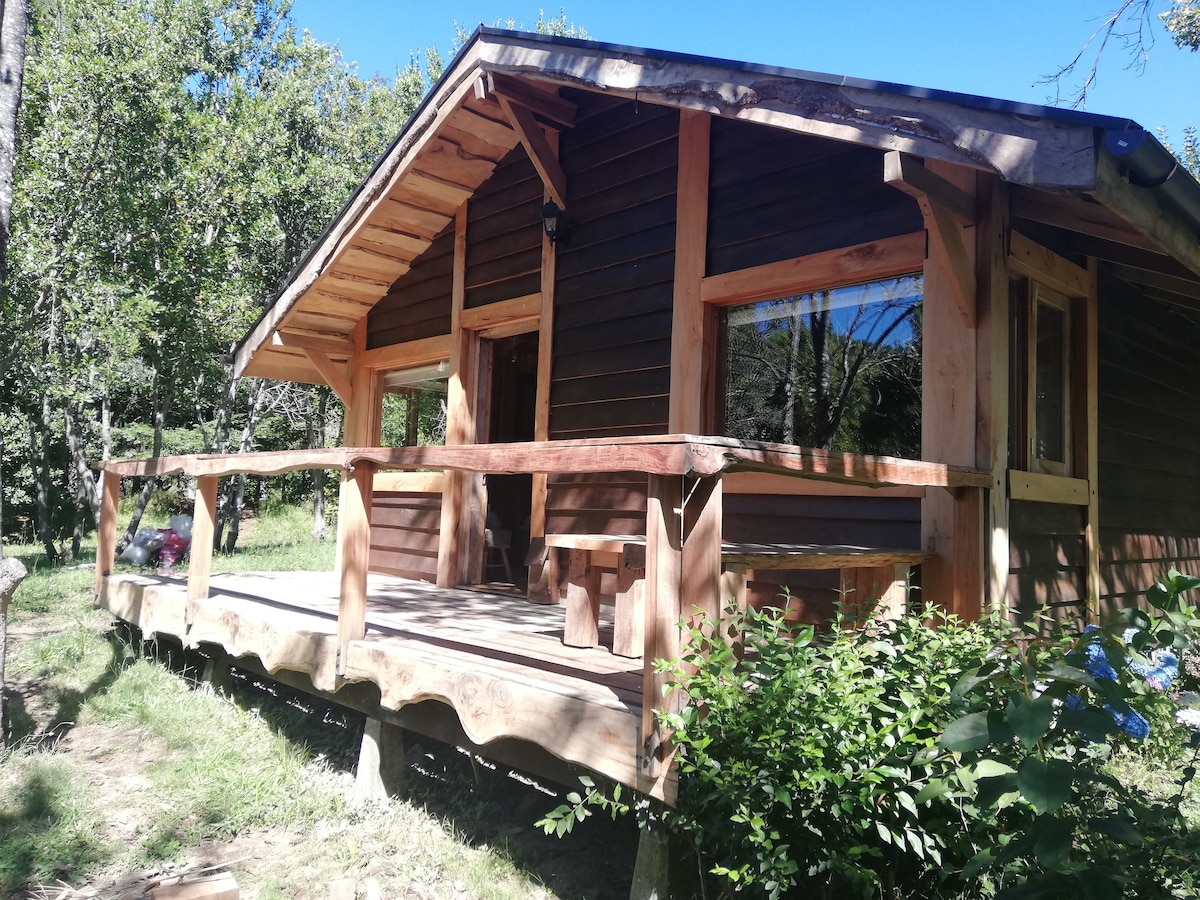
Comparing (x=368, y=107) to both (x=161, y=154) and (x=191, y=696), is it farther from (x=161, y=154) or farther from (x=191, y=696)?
(x=191, y=696)

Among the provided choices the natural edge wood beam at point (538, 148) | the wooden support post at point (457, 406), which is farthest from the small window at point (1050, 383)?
the wooden support post at point (457, 406)

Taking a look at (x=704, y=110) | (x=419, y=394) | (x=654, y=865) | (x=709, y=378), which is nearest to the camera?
(x=654, y=865)

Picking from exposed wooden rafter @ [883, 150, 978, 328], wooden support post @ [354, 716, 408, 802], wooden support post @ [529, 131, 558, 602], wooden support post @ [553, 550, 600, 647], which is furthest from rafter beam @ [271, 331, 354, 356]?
exposed wooden rafter @ [883, 150, 978, 328]

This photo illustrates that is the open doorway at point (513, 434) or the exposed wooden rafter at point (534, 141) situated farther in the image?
the open doorway at point (513, 434)

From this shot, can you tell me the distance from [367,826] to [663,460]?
2.46 meters

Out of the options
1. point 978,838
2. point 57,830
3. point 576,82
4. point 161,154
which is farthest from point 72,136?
point 978,838

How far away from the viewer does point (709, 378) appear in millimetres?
4668

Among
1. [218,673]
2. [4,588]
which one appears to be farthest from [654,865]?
[218,673]

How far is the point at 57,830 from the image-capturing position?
135 inches

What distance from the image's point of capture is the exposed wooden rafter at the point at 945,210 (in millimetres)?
2910

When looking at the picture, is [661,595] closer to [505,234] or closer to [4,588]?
[4,588]

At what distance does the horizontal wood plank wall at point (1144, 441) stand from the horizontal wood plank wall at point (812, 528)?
178 centimetres

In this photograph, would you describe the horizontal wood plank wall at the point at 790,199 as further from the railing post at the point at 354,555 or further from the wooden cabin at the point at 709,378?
the railing post at the point at 354,555

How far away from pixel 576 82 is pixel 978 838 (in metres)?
3.64
